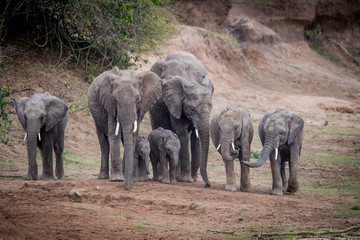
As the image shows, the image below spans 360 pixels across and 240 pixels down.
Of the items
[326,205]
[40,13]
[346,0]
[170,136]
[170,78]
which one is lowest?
[326,205]

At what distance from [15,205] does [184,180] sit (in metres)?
4.65

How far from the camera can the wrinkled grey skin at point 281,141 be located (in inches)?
404

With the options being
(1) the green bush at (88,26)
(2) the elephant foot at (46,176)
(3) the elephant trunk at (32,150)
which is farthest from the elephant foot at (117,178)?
(1) the green bush at (88,26)

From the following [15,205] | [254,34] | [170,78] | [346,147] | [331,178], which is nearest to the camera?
[15,205]

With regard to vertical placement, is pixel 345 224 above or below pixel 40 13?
below

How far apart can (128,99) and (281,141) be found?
120 inches

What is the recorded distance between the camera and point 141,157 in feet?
35.1

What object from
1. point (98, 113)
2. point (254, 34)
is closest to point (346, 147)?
point (98, 113)

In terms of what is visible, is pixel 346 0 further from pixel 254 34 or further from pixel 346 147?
pixel 346 147

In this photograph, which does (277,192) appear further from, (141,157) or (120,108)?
(120,108)

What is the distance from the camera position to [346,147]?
667 inches

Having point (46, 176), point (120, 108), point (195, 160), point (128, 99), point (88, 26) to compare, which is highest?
point (88, 26)

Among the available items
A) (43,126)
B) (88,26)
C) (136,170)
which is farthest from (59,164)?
(88,26)

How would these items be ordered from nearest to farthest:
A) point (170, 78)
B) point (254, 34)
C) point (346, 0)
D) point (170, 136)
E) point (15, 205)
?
point (15, 205) < point (170, 136) < point (170, 78) < point (254, 34) < point (346, 0)
